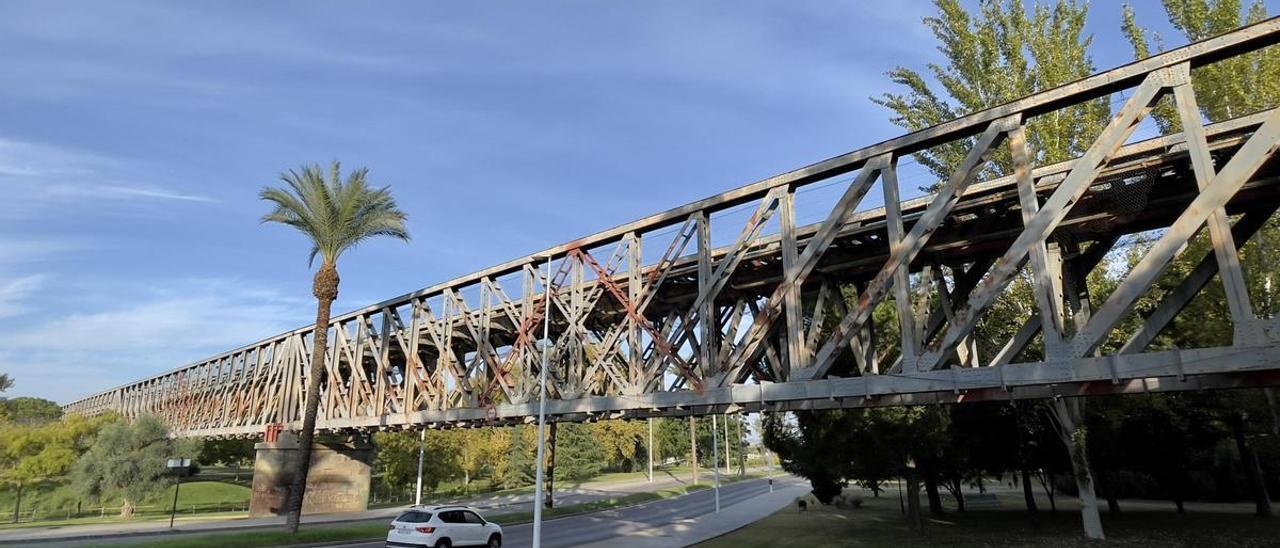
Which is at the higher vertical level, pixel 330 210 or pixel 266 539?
pixel 330 210

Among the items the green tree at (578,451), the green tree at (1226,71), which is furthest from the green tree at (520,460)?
the green tree at (1226,71)

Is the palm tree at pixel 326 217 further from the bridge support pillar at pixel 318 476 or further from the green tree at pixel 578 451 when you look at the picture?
the green tree at pixel 578 451

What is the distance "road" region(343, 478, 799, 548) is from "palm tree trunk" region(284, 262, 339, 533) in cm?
382

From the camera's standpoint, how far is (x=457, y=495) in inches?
2344

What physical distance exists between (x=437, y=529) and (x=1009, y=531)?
2170 cm

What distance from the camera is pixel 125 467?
42.4m

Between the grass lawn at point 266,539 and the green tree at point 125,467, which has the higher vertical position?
the green tree at point 125,467

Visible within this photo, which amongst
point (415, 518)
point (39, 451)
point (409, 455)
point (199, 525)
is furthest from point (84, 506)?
point (415, 518)

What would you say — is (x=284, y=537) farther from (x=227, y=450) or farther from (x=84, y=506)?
(x=227, y=450)

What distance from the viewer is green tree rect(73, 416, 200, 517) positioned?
42281 millimetres

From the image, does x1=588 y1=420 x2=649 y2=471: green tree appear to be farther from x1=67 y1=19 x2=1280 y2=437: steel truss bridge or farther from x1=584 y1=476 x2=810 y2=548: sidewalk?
x1=67 y1=19 x2=1280 y2=437: steel truss bridge

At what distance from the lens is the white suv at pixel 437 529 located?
19531 millimetres

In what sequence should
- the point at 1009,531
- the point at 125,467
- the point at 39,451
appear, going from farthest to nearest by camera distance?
the point at 39,451
the point at 125,467
the point at 1009,531

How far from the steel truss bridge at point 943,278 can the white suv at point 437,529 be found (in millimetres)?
5129
